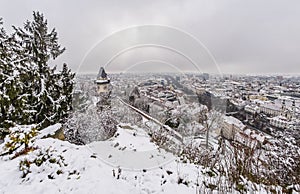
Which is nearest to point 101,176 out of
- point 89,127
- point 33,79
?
point 89,127

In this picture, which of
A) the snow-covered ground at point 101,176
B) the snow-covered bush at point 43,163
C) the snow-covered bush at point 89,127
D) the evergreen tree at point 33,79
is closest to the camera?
the snow-covered ground at point 101,176

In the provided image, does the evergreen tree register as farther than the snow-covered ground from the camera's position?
Yes

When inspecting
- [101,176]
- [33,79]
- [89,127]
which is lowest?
[89,127]

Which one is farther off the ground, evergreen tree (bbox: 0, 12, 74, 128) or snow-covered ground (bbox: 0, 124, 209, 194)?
evergreen tree (bbox: 0, 12, 74, 128)

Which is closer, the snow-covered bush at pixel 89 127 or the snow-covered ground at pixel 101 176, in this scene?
the snow-covered ground at pixel 101 176

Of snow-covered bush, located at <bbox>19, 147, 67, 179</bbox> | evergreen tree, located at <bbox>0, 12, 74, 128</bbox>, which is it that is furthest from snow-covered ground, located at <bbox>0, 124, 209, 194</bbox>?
evergreen tree, located at <bbox>0, 12, 74, 128</bbox>

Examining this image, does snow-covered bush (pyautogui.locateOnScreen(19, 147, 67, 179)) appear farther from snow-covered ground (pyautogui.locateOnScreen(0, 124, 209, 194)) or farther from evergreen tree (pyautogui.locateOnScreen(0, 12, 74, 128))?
evergreen tree (pyautogui.locateOnScreen(0, 12, 74, 128))

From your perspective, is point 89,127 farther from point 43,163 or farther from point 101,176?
point 101,176

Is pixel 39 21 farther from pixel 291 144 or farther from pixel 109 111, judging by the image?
pixel 291 144

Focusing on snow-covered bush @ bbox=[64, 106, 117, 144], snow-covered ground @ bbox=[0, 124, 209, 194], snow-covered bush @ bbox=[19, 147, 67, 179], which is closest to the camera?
snow-covered ground @ bbox=[0, 124, 209, 194]

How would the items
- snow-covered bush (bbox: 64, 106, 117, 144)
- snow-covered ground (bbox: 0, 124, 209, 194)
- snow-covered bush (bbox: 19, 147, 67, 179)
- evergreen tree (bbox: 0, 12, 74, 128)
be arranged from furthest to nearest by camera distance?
snow-covered bush (bbox: 64, 106, 117, 144)
evergreen tree (bbox: 0, 12, 74, 128)
snow-covered bush (bbox: 19, 147, 67, 179)
snow-covered ground (bbox: 0, 124, 209, 194)

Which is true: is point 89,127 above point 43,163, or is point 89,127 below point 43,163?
below

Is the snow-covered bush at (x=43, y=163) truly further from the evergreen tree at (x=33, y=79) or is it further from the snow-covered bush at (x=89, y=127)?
the evergreen tree at (x=33, y=79)

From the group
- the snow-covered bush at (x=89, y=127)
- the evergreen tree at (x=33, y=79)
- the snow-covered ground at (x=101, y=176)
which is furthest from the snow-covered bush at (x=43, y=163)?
the evergreen tree at (x=33, y=79)
